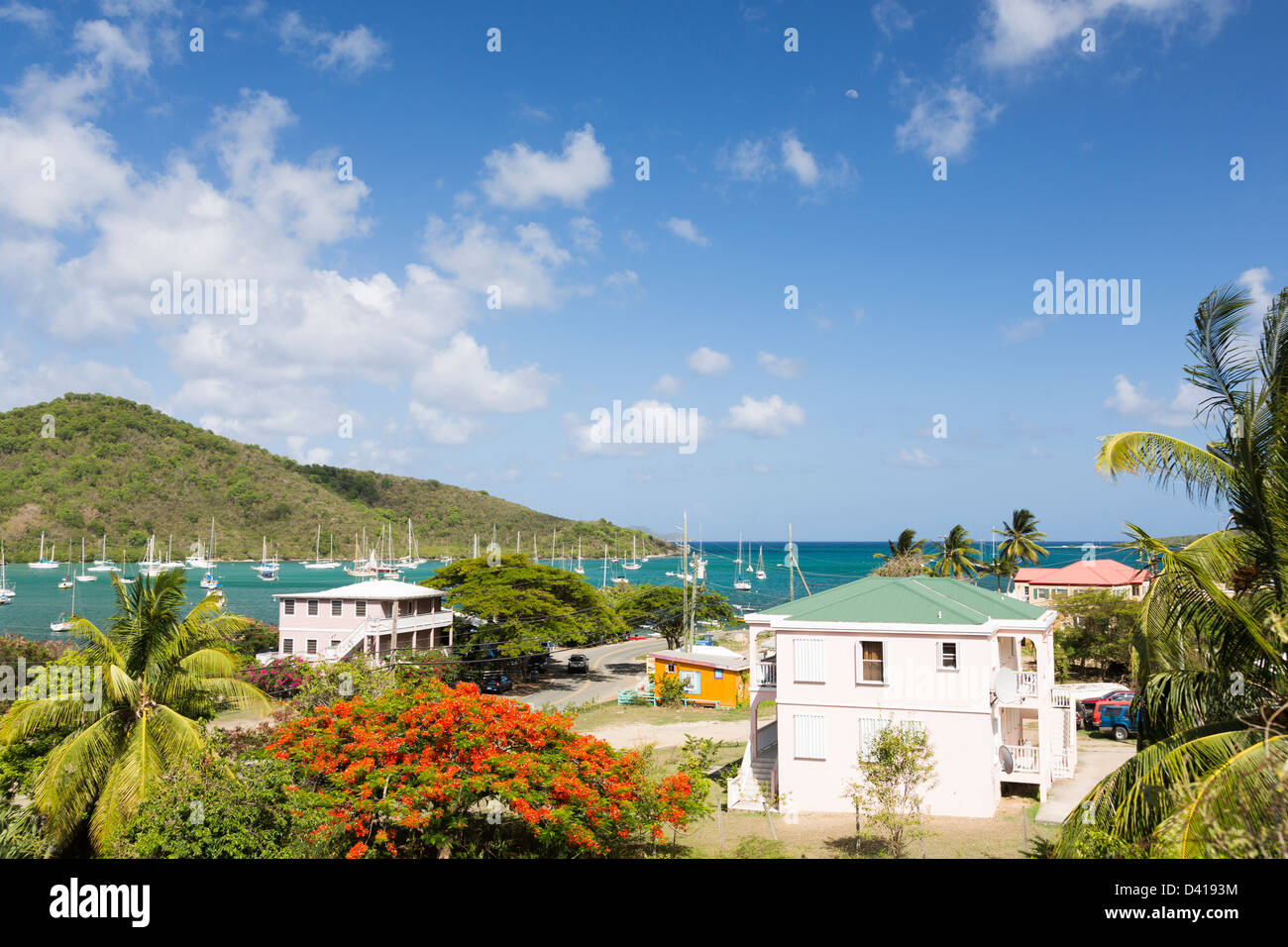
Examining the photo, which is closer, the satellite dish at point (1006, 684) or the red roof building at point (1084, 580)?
the satellite dish at point (1006, 684)

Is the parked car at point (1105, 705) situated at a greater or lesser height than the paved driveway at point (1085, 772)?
greater

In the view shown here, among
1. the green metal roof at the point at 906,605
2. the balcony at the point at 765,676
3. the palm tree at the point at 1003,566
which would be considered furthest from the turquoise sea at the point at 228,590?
the balcony at the point at 765,676

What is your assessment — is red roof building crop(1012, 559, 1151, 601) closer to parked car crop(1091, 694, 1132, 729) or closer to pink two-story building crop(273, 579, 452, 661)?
parked car crop(1091, 694, 1132, 729)

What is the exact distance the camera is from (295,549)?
17725 cm

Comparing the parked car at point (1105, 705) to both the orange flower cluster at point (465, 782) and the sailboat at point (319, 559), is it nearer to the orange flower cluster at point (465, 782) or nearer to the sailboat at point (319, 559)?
the orange flower cluster at point (465, 782)

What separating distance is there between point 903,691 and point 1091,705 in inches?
656

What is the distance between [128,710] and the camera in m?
15.5

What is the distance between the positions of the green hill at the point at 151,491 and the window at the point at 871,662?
536 ft

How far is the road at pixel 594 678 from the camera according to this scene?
46969 millimetres

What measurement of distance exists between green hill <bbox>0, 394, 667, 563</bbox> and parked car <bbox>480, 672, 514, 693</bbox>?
134m
